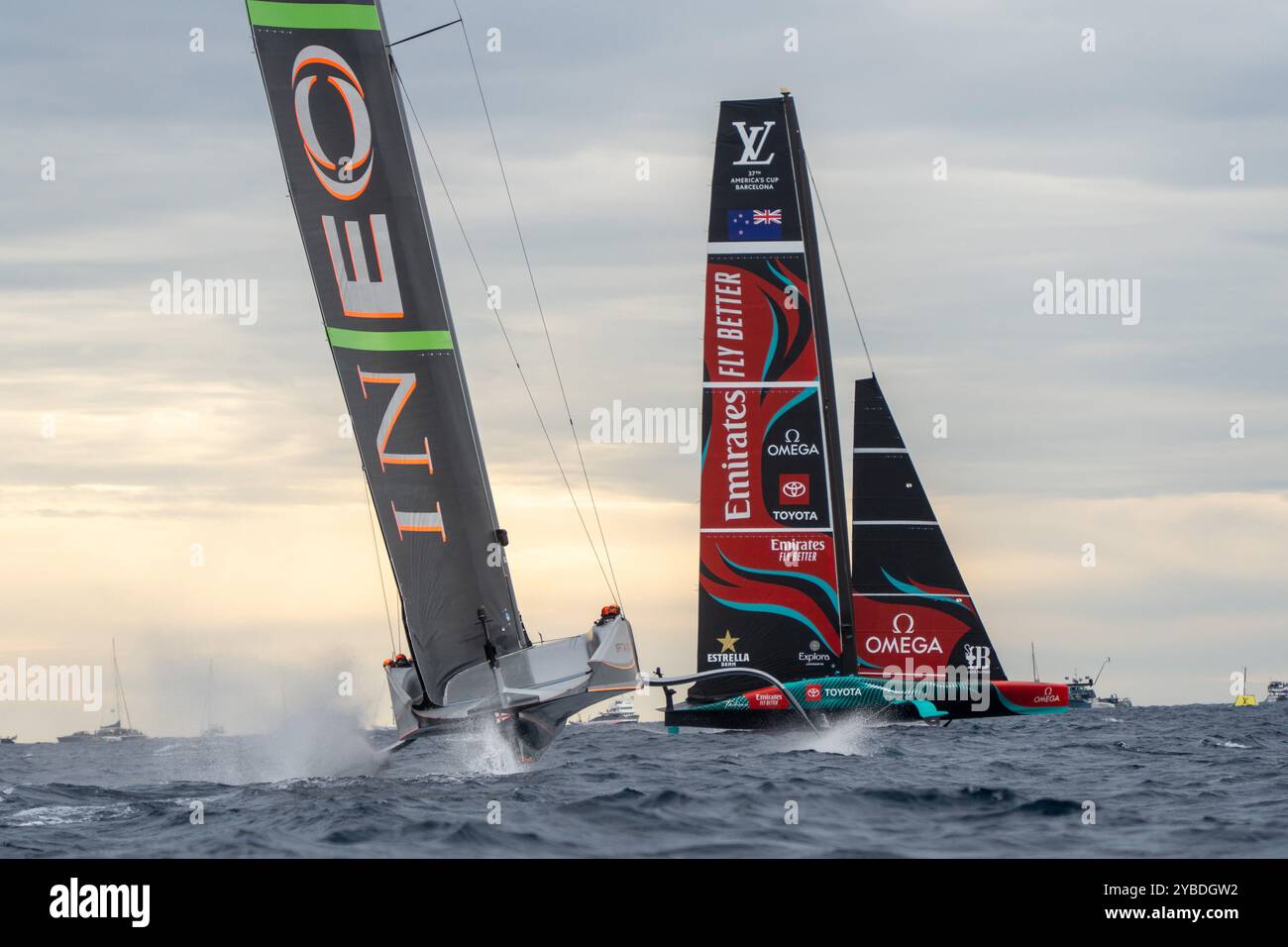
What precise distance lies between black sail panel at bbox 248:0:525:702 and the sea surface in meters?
2.34

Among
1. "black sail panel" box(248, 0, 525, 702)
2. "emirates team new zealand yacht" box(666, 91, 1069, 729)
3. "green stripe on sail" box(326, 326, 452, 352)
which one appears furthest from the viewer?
"emirates team new zealand yacht" box(666, 91, 1069, 729)

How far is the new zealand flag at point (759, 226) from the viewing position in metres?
30.4

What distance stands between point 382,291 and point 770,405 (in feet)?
44.4

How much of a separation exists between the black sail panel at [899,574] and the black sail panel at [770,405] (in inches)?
73.0

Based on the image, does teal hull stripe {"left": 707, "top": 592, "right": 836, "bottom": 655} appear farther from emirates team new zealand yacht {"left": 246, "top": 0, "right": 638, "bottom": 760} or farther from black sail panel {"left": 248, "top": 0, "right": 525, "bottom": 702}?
black sail panel {"left": 248, "top": 0, "right": 525, "bottom": 702}

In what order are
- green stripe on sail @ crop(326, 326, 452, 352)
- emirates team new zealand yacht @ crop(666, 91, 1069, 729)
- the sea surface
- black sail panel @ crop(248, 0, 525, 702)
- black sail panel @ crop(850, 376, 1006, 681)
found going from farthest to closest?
black sail panel @ crop(850, 376, 1006, 681)
emirates team new zealand yacht @ crop(666, 91, 1069, 729)
green stripe on sail @ crop(326, 326, 452, 352)
black sail panel @ crop(248, 0, 525, 702)
the sea surface

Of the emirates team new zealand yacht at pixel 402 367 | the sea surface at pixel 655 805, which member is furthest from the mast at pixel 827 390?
the emirates team new zealand yacht at pixel 402 367

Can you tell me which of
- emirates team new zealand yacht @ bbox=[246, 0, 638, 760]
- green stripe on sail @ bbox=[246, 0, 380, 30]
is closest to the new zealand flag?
emirates team new zealand yacht @ bbox=[246, 0, 638, 760]

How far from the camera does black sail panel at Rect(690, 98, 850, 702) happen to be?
30.4 meters

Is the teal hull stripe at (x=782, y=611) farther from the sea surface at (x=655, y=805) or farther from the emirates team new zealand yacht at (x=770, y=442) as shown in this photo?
the sea surface at (x=655, y=805)
